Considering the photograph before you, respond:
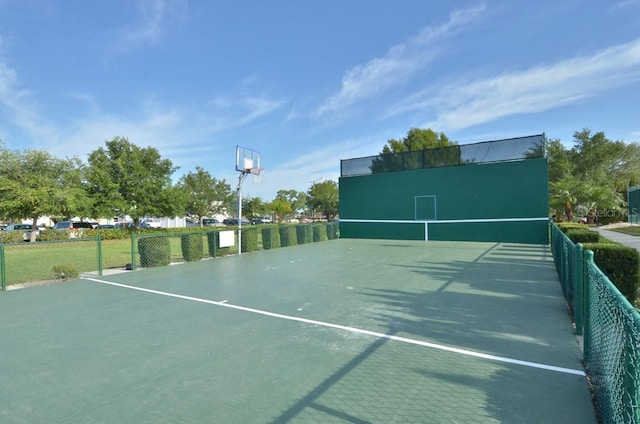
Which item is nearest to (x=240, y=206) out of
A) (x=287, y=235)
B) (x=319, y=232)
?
(x=287, y=235)

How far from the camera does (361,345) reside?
421cm

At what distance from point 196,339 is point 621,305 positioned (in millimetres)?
4477

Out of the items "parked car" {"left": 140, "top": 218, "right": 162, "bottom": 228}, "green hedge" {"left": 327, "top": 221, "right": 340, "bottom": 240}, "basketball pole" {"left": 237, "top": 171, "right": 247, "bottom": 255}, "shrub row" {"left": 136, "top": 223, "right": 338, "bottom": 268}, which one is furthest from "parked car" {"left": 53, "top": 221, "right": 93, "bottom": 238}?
"green hedge" {"left": 327, "top": 221, "right": 340, "bottom": 240}

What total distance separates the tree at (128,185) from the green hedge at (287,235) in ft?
55.3

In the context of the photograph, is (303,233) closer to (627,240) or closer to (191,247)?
(191,247)

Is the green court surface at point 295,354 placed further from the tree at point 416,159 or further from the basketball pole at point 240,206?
the tree at point 416,159

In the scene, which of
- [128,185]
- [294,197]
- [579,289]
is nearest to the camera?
[579,289]

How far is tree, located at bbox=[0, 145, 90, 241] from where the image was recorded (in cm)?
2214

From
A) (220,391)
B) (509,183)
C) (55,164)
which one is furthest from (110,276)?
(55,164)

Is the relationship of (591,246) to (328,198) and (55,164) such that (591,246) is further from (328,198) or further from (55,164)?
(328,198)

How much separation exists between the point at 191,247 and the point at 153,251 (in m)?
1.45

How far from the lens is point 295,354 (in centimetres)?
398

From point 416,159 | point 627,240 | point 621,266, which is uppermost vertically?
point 416,159

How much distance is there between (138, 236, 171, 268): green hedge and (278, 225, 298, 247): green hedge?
22.3ft
